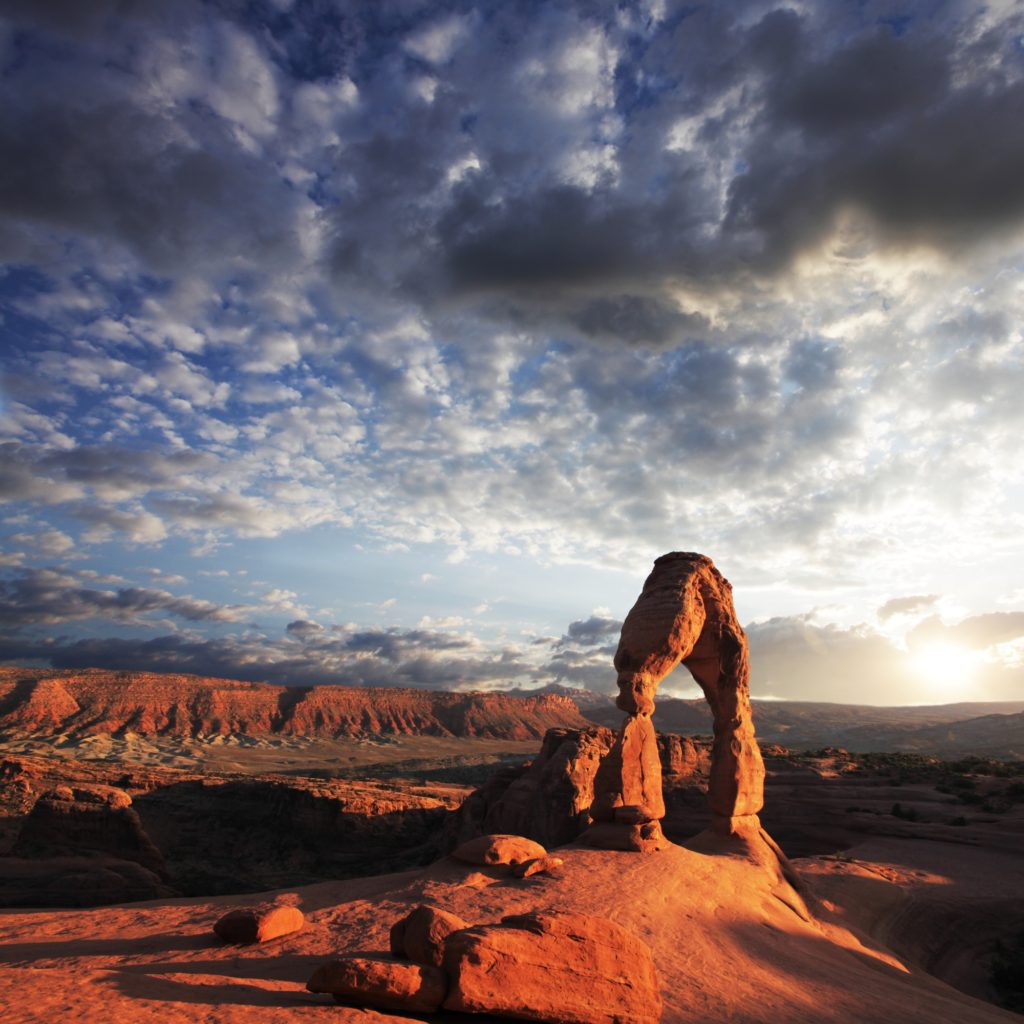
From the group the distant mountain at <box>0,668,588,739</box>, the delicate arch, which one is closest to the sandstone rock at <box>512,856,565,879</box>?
the delicate arch

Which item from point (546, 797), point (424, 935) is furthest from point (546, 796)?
point (424, 935)

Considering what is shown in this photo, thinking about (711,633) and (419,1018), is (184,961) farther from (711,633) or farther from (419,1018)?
(711,633)

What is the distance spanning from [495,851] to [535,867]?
786 millimetres

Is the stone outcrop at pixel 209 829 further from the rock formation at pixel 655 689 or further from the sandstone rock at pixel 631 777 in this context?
the rock formation at pixel 655 689

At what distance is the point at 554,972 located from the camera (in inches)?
278

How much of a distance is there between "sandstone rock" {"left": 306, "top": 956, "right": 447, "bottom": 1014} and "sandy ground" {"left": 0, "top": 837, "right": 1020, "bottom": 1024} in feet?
0.68

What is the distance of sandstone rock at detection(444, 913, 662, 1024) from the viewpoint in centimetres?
663

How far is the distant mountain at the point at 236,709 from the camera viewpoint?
9725 cm

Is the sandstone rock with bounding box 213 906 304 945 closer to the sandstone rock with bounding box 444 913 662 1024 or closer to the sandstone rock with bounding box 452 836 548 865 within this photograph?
the sandstone rock with bounding box 444 913 662 1024

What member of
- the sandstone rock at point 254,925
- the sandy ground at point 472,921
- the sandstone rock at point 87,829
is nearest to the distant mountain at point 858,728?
the sandstone rock at point 87,829

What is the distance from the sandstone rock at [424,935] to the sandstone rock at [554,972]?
0.19 metres

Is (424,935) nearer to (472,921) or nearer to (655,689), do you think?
(472,921)

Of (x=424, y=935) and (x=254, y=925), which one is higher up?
(x=424, y=935)

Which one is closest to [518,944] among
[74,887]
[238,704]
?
[74,887]
